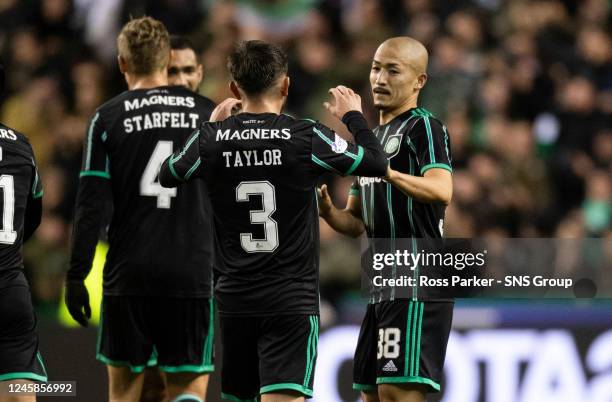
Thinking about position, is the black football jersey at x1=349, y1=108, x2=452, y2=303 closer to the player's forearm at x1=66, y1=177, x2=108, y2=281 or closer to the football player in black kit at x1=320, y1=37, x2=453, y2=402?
the football player in black kit at x1=320, y1=37, x2=453, y2=402

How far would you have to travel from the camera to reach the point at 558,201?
10.8 meters

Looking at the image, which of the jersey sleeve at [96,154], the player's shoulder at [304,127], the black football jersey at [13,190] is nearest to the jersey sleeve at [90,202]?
the jersey sleeve at [96,154]

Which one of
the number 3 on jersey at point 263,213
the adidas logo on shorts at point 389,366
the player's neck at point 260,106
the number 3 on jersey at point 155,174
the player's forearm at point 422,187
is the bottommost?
the adidas logo on shorts at point 389,366

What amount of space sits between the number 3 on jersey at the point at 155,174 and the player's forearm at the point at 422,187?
127 cm

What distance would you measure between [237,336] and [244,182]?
0.68 meters

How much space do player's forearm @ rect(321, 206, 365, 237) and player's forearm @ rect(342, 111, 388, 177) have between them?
0.66 m

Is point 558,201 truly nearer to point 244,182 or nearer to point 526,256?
point 526,256

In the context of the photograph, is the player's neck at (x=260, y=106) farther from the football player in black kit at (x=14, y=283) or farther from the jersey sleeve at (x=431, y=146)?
the football player in black kit at (x=14, y=283)

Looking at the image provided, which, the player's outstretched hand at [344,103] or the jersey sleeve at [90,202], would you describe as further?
the jersey sleeve at [90,202]

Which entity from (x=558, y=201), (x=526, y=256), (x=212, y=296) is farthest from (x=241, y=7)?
(x=212, y=296)

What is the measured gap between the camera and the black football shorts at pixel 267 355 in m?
5.24

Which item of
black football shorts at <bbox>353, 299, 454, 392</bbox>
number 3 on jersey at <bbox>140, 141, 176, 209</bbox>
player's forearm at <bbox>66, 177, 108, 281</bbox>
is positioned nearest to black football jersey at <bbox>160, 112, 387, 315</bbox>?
black football shorts at <bbox>353, 299, 454, 392</bbox>

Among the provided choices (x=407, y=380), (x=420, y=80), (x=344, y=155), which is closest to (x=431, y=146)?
(x=420, y=80)

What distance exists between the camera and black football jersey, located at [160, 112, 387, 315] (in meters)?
5.24
